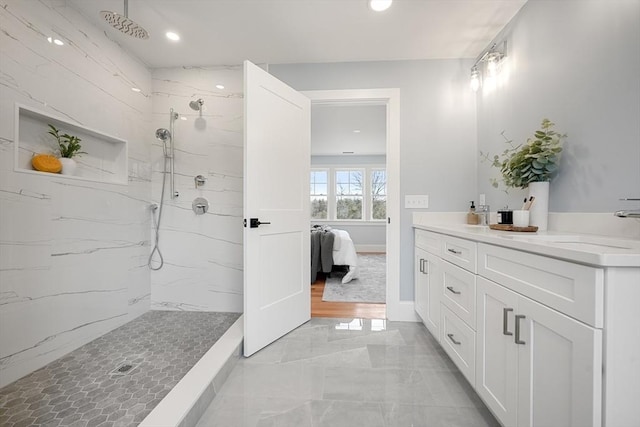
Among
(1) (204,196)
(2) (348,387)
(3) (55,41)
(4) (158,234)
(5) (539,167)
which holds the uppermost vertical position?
(3) (55,41)

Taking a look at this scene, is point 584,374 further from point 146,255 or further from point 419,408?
point 146,255

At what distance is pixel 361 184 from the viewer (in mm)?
6570

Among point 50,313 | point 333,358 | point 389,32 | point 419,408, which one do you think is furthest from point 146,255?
point 389,32

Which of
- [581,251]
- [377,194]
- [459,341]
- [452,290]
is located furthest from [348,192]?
[581,251]

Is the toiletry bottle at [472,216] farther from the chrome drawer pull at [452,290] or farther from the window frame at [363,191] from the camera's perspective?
the window frame at [363,191]

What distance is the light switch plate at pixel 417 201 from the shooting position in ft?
7.68

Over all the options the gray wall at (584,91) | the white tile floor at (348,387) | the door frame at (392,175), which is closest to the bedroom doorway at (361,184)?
the door frame at (392,175)

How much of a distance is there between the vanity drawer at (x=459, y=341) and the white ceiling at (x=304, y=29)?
6.58 ft

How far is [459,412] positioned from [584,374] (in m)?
0.81

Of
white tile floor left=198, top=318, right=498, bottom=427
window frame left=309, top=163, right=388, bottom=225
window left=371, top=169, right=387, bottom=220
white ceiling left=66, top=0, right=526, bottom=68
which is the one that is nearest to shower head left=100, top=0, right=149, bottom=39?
white ceiling left=66, top=0, right=526, bottom=68

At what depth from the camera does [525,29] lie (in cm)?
169

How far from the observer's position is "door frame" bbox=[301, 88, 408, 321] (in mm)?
2332

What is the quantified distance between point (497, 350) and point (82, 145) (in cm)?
291

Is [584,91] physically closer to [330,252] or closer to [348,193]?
[330,252]
